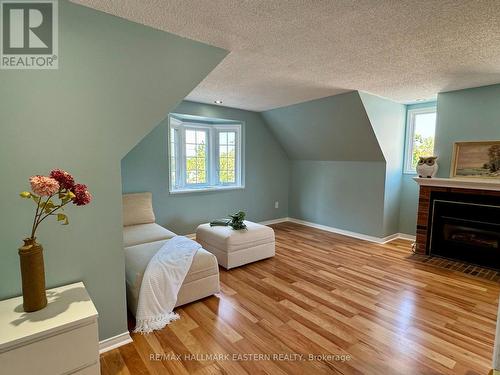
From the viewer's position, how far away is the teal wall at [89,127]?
1.46 meters

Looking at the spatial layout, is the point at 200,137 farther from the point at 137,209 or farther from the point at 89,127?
the point at 89,127

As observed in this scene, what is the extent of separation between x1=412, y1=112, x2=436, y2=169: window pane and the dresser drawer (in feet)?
15.9

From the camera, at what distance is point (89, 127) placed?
1652 mm

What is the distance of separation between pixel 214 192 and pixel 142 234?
176cm

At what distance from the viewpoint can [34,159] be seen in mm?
1504

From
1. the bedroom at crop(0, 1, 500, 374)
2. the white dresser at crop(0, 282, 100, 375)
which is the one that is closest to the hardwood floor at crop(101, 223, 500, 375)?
the bedroom at crop(0, 1, 500, 374)

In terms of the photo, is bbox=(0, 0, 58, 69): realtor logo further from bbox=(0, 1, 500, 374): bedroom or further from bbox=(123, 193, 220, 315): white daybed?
bbox=(123, 193, 220, 315): white daybed

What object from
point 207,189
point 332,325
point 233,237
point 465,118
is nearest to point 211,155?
point 207,189

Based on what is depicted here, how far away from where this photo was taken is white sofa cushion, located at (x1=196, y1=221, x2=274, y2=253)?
10.3 ft

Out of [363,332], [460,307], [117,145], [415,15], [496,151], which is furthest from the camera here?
[496,151]

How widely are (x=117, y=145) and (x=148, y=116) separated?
0.31 m

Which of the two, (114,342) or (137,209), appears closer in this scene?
(114,342)

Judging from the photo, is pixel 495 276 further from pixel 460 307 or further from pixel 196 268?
pixel 196 268

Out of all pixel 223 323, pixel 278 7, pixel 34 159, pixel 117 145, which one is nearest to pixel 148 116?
pixel 117 145
